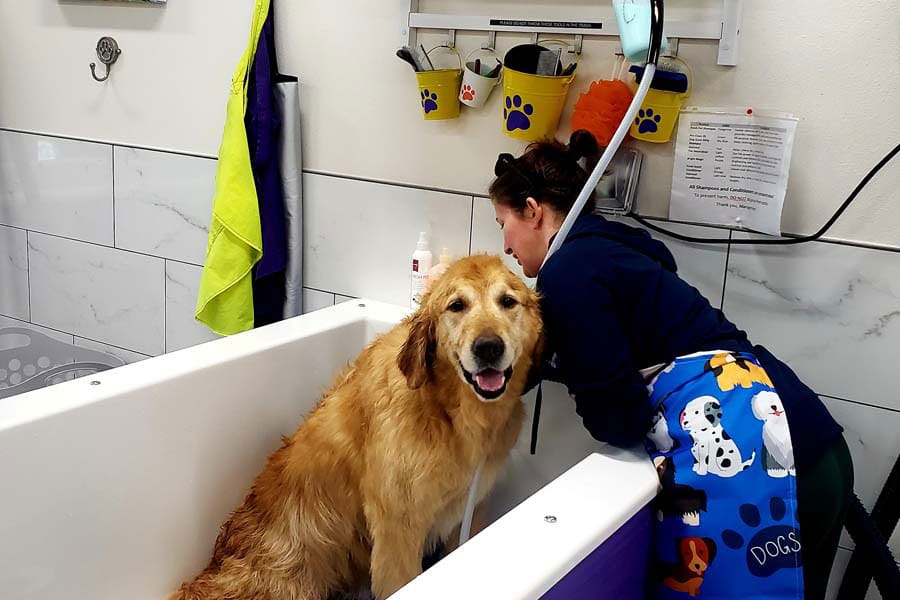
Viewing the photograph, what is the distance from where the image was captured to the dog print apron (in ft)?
4.45

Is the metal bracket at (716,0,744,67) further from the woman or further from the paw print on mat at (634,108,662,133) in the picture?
Answer: the woman

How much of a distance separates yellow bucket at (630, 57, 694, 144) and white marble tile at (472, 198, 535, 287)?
1.34 feet

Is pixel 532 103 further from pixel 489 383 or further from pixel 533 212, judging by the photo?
pixel 489 383

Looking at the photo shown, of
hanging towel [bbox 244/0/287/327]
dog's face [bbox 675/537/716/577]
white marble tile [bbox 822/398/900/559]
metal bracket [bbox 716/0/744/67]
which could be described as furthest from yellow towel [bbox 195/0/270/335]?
white marble tile [bbox 822/398/900/559]

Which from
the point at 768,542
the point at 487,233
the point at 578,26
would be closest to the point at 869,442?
the point at 768,542

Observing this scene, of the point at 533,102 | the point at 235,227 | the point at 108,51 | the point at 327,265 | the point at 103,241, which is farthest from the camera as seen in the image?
the point at 103,241

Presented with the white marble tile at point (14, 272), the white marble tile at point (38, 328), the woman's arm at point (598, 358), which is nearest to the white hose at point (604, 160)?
the woman's arm at point (598, 358)

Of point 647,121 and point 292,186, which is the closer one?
point 647,121

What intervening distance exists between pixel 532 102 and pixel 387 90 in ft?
1.55

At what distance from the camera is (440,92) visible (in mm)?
1883

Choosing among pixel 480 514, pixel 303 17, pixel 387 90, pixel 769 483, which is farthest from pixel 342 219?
→ pixel 769 483

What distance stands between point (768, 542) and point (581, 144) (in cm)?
82

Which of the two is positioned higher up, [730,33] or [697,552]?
[730,33]

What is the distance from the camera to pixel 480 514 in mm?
1779
